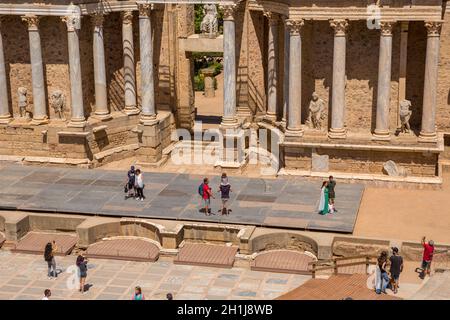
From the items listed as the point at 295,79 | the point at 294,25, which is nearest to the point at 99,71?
the point at 295,79

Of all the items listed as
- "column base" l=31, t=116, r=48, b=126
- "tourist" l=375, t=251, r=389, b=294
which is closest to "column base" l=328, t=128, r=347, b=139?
"tourist" l=375, t=251, r=389, b=294

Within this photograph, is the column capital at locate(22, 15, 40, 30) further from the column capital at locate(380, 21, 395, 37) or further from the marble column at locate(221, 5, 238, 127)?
the column capital at locate(380, 21, 395, 37)

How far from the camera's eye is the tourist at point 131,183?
3359 centimetres

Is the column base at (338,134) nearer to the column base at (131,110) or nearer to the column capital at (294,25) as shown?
the column capital at (294,25)

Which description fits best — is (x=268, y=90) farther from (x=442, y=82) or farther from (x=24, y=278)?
(x=24, y=278)

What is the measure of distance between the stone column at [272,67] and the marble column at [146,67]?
5632 mm

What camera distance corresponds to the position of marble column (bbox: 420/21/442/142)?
113ft

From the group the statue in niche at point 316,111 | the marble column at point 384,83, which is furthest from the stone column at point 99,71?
the marble column at point 384,83

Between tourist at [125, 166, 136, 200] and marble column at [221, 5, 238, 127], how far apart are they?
623 cm

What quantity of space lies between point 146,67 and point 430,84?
13.2m

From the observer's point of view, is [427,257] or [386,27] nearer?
[427,257]

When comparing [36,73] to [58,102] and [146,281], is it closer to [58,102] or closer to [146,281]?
[58,102]

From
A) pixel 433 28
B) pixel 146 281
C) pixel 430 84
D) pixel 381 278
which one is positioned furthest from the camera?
pixel 430 84

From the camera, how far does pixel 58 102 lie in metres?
39.0
